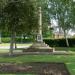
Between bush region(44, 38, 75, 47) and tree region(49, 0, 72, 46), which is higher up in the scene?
tree region(49, 0, 72, 46)

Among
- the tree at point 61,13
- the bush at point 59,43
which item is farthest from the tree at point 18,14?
the bush at point 59,43

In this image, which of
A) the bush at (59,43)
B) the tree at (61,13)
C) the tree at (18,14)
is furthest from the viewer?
the bush at (59,43)

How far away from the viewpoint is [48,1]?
50.3m

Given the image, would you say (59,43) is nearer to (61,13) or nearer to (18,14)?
(61,13)

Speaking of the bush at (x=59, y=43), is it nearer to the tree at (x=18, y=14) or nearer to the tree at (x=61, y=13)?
the tree at (x=61, y=13)

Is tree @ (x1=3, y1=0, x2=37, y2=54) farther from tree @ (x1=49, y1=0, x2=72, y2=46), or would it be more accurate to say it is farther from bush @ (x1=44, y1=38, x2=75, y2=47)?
bush @ (x1=44, y1=38, x2=75, y2=47)

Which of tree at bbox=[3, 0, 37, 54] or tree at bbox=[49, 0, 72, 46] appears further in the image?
tree at bbox=[49, 0, 72, 46]

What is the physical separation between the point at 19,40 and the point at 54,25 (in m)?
18.5

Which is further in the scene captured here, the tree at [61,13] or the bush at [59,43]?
the bush at [59,43]

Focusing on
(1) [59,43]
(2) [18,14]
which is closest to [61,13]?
(1) [59,43]

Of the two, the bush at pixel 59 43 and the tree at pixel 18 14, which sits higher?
the tree at pixel 18 14

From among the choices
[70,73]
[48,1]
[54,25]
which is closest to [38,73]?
[70,73]

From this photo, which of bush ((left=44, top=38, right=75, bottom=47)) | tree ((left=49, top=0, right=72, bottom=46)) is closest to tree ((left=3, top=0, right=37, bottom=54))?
tree ((left=49, top=0, right=72, bottom=46))

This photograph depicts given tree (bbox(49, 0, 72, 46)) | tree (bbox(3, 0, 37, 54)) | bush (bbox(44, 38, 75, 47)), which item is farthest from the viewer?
bush (bbox(44, 38, 75, 47))
